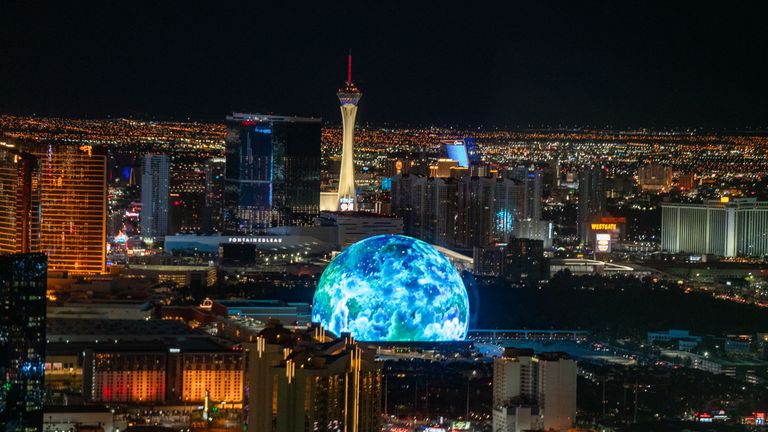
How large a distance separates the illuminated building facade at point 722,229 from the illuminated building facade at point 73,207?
13.4 m

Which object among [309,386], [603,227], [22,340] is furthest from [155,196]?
[22,340]

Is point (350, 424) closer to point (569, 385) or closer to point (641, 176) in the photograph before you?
point (569, 385)

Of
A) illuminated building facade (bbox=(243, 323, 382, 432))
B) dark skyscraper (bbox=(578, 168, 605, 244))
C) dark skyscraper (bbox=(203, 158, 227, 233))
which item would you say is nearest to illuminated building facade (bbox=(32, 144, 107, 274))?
dark skyscraper (bbox=(203, 158, 227, 233))

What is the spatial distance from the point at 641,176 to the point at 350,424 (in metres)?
33.1

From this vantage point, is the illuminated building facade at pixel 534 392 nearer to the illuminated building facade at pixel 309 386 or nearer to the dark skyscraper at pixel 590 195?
the illuminated building facade at pixel 309 386

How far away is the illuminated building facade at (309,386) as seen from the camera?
1398 centimetres

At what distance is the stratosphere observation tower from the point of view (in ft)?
120

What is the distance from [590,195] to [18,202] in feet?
65.1

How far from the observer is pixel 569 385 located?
60.7ft

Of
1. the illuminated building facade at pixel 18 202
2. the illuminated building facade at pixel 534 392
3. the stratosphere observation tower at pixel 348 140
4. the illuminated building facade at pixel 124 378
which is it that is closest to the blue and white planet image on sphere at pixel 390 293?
the illuminated building facade at pixel 124 378

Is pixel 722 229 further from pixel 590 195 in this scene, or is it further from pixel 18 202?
pixel 18 202

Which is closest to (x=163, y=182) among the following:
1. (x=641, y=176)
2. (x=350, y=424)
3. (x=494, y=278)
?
(x=494, y=278)

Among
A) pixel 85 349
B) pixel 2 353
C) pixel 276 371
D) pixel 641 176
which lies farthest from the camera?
pixel 641 176

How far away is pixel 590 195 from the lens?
136ft
